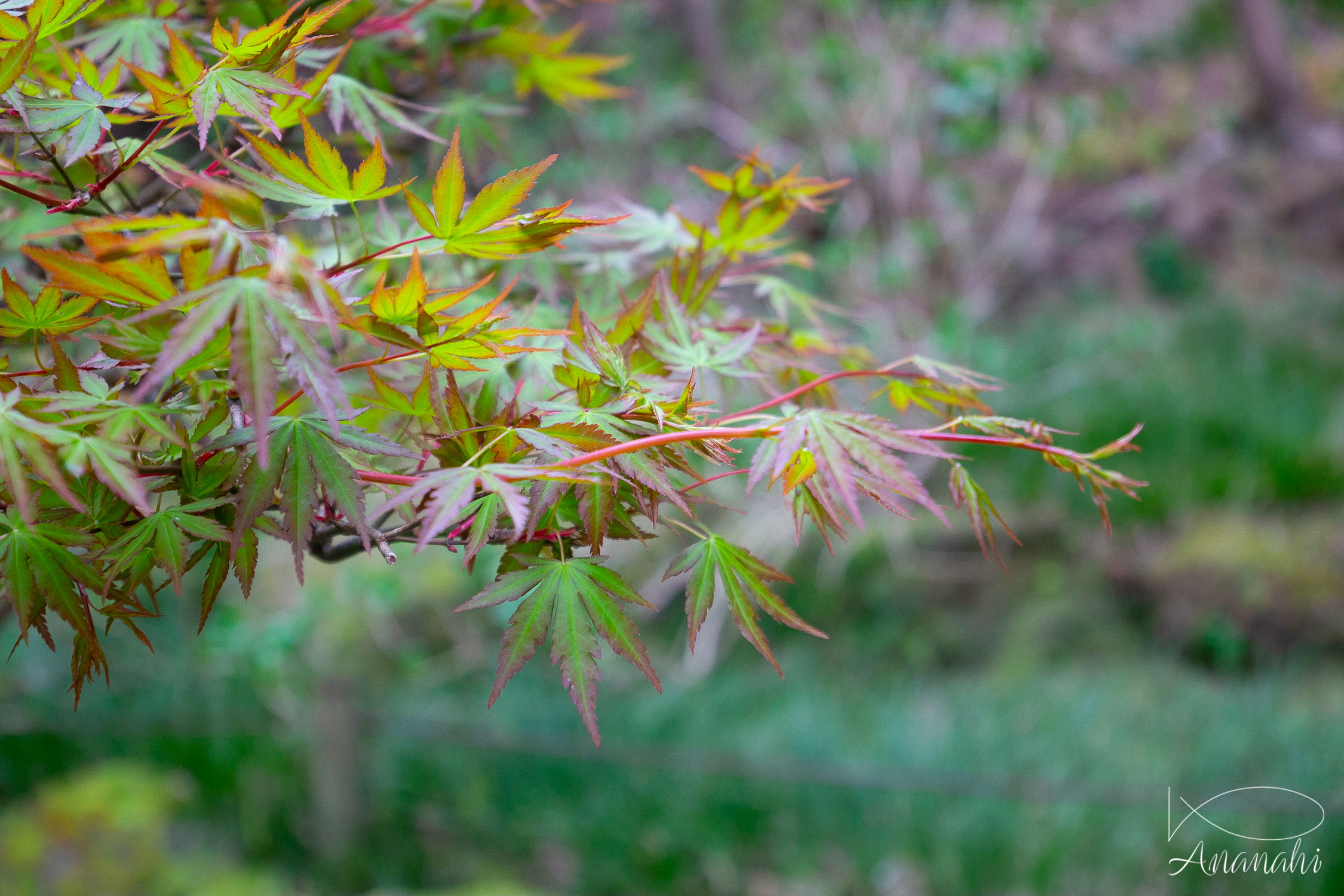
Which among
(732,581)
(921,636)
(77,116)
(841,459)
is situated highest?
(77,116)

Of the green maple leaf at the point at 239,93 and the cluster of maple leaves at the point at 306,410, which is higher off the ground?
the green maple leaf at the point at 239,93

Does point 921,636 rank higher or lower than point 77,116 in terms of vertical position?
lower

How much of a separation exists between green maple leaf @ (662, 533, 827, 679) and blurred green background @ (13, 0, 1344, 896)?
1.62 feet

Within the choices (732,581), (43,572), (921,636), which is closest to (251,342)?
(43,572)

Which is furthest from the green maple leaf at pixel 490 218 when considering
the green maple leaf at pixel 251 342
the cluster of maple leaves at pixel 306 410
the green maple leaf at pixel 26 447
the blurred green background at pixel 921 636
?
the blurred green background at pixel 921 636

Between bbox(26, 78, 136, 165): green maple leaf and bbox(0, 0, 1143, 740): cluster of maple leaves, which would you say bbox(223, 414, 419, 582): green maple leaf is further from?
bbox(26, 78, 136, 165): green maple leaf

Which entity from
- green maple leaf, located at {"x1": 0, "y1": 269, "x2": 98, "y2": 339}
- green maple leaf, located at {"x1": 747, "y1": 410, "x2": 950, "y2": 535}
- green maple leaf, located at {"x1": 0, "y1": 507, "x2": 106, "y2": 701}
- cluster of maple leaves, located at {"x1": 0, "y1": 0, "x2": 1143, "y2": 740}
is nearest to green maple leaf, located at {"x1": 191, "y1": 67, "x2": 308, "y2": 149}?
cluster of maple leaves, located at {"x1": 0, "y1": 0, "x2": 1143, "y2": 740}

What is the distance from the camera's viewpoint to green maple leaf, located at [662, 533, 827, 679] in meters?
0.63

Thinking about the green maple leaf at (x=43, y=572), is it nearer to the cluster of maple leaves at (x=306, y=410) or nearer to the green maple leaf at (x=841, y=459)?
the cluster of maple leaves at (x=306, y=410)

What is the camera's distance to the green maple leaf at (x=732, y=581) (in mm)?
631

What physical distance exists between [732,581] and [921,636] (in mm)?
2857

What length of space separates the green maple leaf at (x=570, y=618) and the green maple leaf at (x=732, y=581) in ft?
0.14

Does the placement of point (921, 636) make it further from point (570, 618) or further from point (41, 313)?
point (41, 313)

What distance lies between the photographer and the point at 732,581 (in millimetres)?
642
